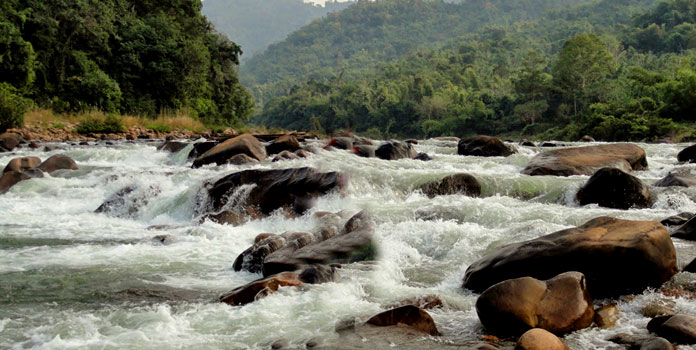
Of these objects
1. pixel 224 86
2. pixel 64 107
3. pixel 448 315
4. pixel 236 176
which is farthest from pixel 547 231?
pixel 224 86

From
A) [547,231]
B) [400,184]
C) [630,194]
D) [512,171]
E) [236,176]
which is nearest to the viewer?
[547,231]

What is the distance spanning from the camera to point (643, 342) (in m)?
3.91

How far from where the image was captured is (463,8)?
181 meters

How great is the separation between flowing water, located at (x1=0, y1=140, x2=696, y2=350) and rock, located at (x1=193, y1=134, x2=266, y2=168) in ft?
2.76

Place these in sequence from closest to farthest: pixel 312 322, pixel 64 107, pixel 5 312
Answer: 1. pixel 312 322
2. pixel 5 312
3. pixel 64 107

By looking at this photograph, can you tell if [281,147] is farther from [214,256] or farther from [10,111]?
[10,111]

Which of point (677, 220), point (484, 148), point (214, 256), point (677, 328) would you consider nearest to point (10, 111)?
point (484, 148)

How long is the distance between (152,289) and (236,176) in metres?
4.61

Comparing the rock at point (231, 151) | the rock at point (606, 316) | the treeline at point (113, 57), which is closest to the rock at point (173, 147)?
the rock at point (231, 151)

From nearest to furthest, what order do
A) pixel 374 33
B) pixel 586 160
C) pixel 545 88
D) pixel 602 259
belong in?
pixel 602 259, pixel 586 160, pixel 545 88, pixel 374 33

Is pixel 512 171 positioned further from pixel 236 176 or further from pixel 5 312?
pixel 5 312

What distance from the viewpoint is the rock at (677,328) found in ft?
12.9

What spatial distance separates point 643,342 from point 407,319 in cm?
167

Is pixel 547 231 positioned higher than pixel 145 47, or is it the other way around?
pixel 145 47
